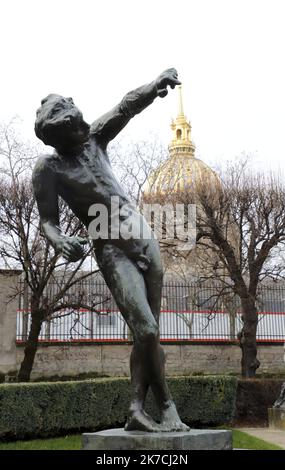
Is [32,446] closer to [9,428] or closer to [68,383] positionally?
[9,428]

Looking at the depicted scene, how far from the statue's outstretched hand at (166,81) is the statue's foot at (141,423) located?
2.18 metres

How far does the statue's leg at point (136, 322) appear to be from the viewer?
392 centimetres

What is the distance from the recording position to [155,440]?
3633 mm

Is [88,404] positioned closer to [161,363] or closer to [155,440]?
[161,363]

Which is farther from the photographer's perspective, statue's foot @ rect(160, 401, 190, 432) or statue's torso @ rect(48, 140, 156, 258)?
statue's torso @ rect(48, 140, 156, 258)

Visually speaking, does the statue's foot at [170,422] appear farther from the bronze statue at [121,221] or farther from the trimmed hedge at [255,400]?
the trimmed hedge at [255,400]

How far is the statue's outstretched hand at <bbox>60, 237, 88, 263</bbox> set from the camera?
3.89 meters

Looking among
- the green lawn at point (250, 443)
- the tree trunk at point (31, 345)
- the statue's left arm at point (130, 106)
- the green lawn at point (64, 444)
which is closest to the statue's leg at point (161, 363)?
the statue's left arm at point (130, 106)

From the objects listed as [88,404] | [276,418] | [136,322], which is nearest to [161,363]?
[136,322]

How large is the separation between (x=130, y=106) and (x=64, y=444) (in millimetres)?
7080

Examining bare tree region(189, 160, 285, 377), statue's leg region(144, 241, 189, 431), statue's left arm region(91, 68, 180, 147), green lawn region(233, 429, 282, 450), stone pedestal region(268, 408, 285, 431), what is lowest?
green lawn region(233, 429, 282, 450)

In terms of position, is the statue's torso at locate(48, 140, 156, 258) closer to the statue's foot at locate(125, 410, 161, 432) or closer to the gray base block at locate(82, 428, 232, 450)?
the statue's foot at locate(125, 410, 161, 432)

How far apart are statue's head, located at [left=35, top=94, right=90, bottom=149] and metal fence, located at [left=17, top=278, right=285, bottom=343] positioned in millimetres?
13441

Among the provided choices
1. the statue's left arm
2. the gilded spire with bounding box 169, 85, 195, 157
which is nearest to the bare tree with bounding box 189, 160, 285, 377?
the statue's left arm
